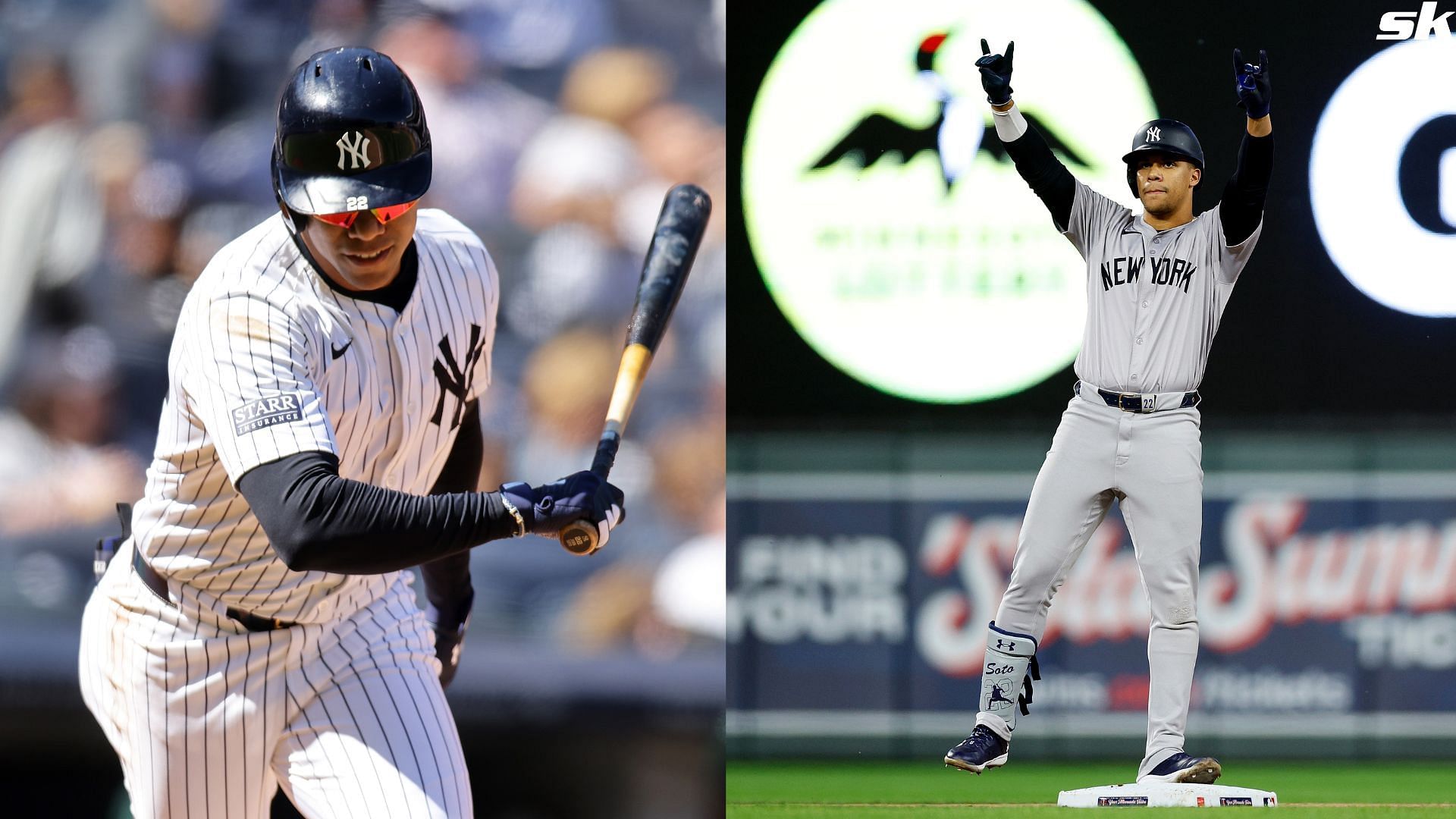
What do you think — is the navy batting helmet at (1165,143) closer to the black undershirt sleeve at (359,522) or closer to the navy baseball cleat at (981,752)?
the navy baseball cleat at (981,752)

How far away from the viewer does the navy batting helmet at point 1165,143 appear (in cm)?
293

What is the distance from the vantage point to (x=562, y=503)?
2072 mm

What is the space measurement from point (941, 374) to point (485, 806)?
6.38 feet

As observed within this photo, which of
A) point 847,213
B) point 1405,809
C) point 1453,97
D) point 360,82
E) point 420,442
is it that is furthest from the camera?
point 847,213

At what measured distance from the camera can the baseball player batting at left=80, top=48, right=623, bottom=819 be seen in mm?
2105

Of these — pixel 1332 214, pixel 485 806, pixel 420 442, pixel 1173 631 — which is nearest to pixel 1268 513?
pixel 1332 214

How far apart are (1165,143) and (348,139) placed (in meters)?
1.55

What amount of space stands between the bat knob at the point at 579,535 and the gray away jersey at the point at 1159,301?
1.25m

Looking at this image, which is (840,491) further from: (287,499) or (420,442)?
(287,499)

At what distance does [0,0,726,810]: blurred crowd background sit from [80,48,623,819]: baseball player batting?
250cm

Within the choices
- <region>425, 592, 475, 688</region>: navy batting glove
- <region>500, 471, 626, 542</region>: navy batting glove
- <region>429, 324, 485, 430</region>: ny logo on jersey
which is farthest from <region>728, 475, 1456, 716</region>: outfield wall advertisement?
<region>500, 471, 626, 542</region>: navy batting glove

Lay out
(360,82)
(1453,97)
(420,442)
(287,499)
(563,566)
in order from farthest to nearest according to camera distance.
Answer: (563,566) < (1453,97) < (420,442) < (360,82) < (287,499)

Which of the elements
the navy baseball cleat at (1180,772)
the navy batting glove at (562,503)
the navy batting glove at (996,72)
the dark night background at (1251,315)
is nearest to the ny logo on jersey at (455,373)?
the navy batting glove at (562,503)

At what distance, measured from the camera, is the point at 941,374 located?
472 centimetres
